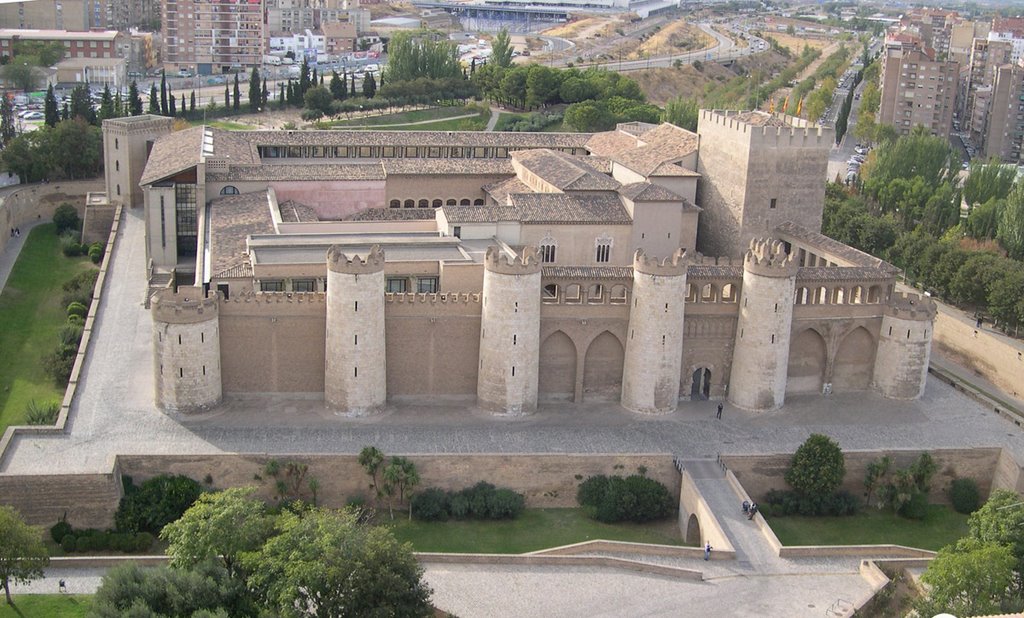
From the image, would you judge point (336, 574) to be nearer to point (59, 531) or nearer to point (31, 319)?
point (59, 531)

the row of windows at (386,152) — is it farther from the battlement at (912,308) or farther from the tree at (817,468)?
the tree at (817,468)

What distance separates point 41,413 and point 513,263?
11782mm

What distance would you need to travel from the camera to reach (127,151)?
46.1 m

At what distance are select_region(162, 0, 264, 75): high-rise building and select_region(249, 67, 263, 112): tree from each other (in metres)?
25.4

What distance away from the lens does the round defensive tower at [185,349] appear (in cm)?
2778

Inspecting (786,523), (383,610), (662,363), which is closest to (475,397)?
(662,363)

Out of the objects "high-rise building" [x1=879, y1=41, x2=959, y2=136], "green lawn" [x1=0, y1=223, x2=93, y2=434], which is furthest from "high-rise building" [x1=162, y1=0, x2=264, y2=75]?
"high-rise building" [x1=879, y1=41, x2=959, y2=136]

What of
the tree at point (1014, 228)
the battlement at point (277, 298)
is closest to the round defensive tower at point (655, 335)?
the battlement at point (277, 298)

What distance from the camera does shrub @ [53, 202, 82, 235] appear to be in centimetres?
4750

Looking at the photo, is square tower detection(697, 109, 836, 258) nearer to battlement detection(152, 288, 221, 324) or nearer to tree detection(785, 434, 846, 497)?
tree detection(785, 434, 846, 497)

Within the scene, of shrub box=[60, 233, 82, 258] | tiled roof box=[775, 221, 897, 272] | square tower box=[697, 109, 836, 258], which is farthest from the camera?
shrub box=[60, 233, 82, 258]

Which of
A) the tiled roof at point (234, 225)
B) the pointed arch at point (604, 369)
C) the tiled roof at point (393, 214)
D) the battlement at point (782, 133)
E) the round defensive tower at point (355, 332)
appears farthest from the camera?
the tiled roof at point (393, 214)

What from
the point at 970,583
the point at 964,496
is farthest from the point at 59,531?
the point at 964,496

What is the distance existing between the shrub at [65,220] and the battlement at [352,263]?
2323cm
